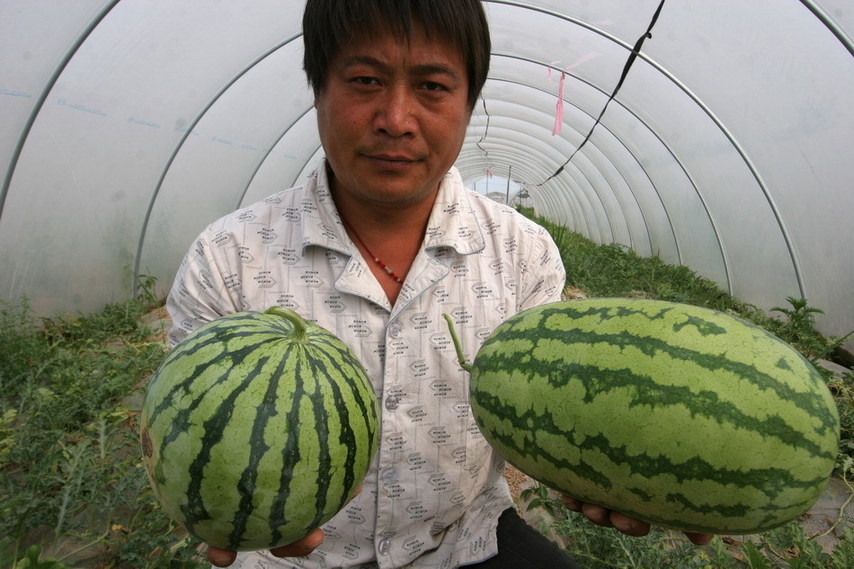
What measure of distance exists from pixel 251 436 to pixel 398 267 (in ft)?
3.70

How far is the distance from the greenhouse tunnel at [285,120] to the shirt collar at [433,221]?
12.1ft

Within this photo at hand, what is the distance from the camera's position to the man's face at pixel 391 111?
181cm

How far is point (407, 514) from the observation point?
2125 mm

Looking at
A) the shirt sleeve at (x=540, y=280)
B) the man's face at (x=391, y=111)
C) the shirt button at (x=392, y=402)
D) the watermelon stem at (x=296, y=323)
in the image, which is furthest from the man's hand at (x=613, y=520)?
the man's face at (x=391, y=111)

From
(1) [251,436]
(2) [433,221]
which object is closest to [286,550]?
(1) [251,436]

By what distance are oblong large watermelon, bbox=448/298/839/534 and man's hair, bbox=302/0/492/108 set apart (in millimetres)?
1111

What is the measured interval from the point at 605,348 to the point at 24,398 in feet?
15.4

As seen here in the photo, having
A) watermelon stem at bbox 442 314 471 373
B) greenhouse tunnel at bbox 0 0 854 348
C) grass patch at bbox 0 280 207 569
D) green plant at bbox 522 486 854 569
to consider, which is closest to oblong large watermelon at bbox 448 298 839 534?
watermelon stem at bbox 442 314 471 373

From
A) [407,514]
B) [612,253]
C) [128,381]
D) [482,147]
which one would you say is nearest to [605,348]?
[407,514]

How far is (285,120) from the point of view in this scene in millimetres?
8305

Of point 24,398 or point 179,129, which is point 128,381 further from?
point 179,129

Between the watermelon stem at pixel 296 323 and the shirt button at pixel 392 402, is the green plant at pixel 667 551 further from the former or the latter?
the watermelon stem at pixel 296 323

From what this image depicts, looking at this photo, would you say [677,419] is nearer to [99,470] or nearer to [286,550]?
[286,550]

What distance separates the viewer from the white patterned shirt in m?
2.09
